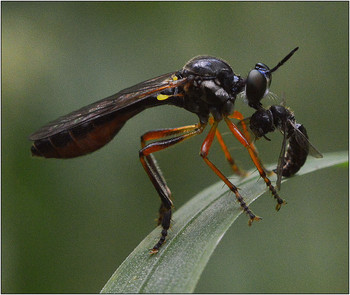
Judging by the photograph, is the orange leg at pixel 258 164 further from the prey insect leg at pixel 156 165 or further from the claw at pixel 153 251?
the claw at pixel 153 251

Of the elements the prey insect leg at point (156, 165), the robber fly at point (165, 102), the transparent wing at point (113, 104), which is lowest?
the prey insect leg at point (156, 165)

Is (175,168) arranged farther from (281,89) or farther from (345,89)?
(345,89)

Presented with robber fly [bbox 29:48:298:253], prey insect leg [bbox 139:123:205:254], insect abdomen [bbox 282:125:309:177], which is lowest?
insect abdomen [bbox 282:125:309:177]

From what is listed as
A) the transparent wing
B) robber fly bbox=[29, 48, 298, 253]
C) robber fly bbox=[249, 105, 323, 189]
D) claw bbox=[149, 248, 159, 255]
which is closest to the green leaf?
claw bbox=[149, 248, 159, 255]

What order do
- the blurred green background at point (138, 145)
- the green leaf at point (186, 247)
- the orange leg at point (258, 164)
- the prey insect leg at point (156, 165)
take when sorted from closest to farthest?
the green leaf at point (186, 247) → the prey insect leg at point (156, 165) → the orange leg at point (258, 164) → the blurred green background at point (138, 145)

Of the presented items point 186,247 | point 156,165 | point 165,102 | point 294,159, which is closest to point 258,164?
point 294,159

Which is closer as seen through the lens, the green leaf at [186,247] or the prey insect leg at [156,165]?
the green leaf at [186,247]

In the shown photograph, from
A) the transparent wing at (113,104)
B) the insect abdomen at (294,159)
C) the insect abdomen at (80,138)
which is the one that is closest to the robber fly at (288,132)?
the insect abdomen at (294,159)

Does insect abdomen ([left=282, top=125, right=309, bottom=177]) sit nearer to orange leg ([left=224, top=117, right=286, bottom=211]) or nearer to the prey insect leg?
orange leg ([left=224, top=117, right=286, bottom=211])
